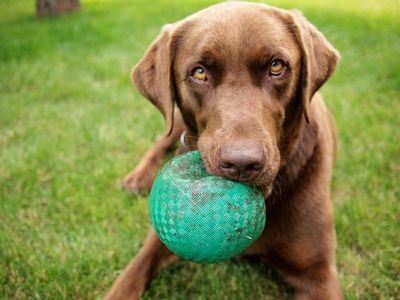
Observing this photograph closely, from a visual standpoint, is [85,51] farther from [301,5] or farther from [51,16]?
[301,5]

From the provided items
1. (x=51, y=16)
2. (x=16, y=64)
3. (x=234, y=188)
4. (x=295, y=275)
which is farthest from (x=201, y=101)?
(x=51, y=16)

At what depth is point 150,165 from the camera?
418 cm

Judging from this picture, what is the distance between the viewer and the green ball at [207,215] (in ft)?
7.04

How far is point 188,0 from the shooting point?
1080 cm

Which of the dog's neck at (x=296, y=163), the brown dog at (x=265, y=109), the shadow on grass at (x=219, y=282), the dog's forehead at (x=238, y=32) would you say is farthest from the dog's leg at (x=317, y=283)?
the dog's forehead at (x=238, y=32)

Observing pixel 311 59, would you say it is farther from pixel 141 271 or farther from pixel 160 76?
pixel 141 271

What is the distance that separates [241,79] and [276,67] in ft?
0.71

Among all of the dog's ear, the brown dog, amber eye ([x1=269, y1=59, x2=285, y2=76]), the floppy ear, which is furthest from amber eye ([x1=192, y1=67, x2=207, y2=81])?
the dog's ear

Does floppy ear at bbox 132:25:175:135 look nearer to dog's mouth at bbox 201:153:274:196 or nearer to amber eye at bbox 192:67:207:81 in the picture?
amber eye at bbox 192:67:207:81

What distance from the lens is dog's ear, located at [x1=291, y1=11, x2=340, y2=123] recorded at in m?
2.76

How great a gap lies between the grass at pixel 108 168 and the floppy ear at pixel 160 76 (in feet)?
3.34

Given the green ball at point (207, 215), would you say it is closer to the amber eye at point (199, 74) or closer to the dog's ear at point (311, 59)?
the amber eye at point (199, 74)

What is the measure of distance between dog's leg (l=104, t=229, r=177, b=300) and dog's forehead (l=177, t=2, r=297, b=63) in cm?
124

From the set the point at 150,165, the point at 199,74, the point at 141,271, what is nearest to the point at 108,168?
the point at 150,165
